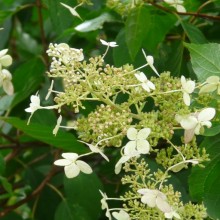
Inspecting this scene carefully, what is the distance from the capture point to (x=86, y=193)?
1.58 meters

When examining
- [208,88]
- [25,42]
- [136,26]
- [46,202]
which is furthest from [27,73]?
[208,88]

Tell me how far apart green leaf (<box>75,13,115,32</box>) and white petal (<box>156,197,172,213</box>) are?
1.88 ft

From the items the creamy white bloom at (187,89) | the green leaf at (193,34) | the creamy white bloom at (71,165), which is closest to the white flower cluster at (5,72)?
the creamy white bloom at (71,165)

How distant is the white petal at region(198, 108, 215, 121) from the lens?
3.19 feet

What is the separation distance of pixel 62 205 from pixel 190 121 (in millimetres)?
740

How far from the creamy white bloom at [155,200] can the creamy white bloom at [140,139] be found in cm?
6

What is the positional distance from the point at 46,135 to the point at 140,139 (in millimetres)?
366

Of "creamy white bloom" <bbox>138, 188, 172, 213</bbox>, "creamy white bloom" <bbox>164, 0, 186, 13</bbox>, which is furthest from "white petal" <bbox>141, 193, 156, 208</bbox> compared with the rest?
"creamy white bloom" <bbox>164, 0, 186, 13</bbox>

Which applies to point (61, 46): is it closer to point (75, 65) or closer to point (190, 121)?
point (75, 65)

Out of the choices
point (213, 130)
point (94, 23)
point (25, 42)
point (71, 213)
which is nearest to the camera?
point (213, 130)

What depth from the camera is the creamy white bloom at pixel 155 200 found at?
0.93 metres

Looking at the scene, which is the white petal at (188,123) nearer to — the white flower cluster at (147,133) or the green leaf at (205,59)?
the white flower cluster at (147,133)

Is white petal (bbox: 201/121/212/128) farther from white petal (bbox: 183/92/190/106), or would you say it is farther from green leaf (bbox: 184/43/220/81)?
green leaf (bbox: 184/43/220/81)

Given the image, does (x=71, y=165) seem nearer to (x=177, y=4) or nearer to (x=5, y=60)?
(x=5, y=60)
